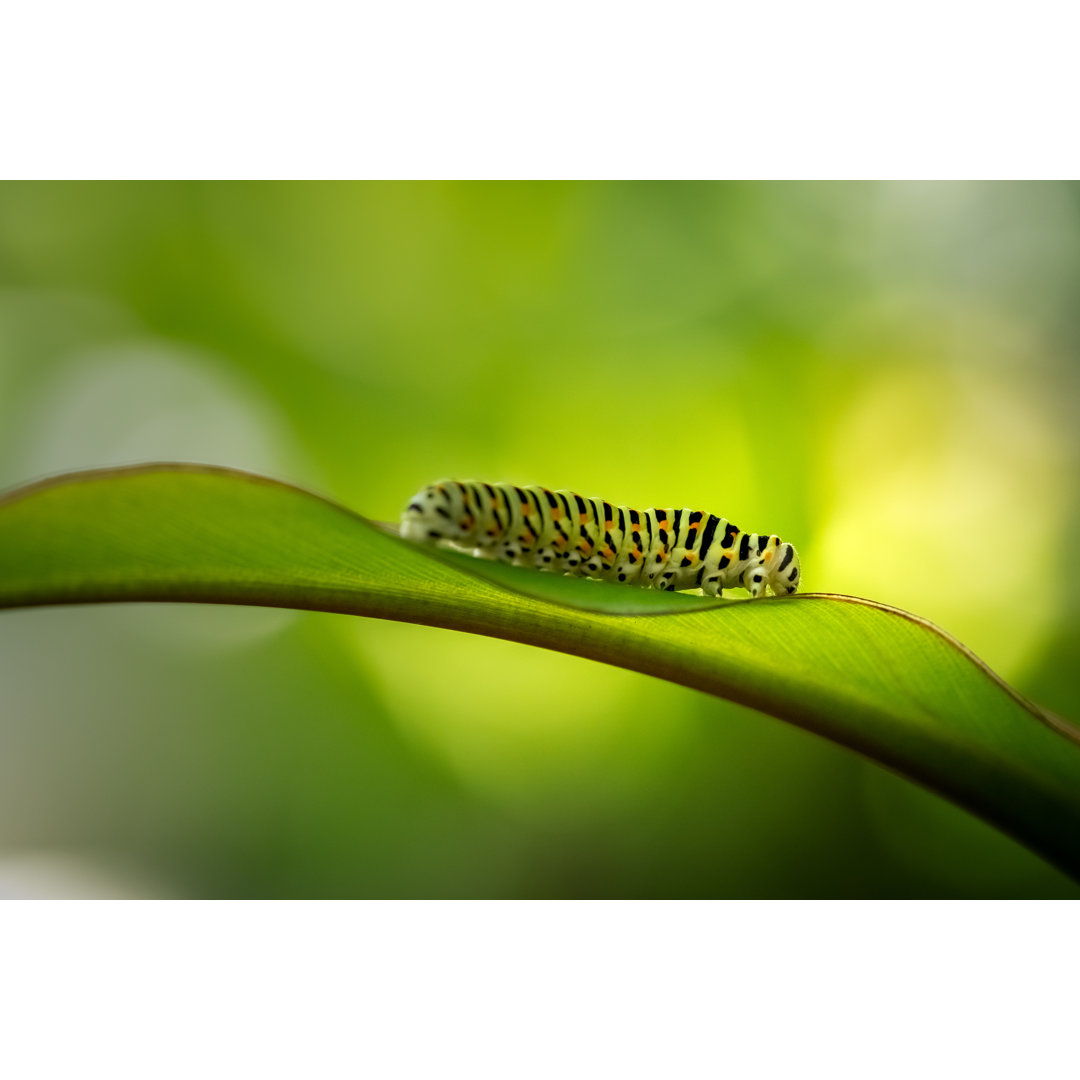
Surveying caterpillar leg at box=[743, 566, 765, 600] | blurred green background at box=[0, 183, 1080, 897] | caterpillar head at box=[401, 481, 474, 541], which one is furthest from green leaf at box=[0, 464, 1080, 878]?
blurred green background at box=[0, 183, 1080, 897]

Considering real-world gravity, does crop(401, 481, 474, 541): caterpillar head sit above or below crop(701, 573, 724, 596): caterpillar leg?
above

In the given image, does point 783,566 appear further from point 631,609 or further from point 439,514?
point 631,609

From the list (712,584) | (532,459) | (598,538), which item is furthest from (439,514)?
(532,459)

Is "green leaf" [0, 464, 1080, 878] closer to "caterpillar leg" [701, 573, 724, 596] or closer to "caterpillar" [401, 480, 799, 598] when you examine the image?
"caterpillar" [401, 480, 799, 598]

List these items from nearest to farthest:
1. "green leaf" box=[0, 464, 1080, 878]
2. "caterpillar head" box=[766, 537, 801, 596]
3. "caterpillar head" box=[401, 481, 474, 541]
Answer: "green leaf" box=[0, 464, 1080, 878], "caterpillar head" box=[401, 481, 474, 541], "caterpillar head" box=[766, 537, 801, 596]

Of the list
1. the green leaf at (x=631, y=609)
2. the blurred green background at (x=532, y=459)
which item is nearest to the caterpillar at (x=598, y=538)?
the green leaf at (x=631, y=609)

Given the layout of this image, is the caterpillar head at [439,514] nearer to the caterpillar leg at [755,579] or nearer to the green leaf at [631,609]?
the green leaf at [631,609]
